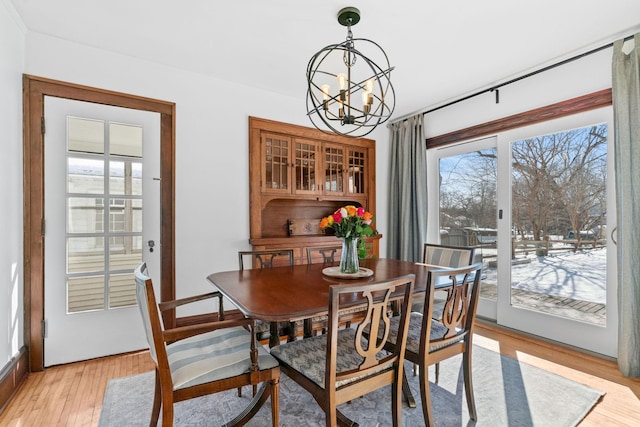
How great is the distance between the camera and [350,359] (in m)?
1.51

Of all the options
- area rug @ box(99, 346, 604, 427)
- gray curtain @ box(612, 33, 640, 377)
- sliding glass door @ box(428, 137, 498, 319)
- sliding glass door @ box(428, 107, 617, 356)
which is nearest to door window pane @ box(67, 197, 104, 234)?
area rug @ box(99, 346, 604, 427)

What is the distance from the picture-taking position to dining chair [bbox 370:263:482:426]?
156 cm

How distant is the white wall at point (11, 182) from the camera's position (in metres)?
1.94

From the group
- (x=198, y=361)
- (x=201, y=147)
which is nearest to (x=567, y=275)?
(x=198, y=361)

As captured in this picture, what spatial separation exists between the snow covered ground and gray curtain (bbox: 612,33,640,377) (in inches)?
13.2

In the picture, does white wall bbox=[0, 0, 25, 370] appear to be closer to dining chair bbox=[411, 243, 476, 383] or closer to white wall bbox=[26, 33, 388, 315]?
white wall bbox=[26, 33, 388, 315]

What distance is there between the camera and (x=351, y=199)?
4.03m

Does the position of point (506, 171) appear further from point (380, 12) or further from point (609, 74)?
point (380, 12)

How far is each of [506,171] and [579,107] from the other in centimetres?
78

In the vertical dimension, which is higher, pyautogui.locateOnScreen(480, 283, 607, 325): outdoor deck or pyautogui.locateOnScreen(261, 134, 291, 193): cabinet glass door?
pyautogui.locateOnScreen(261, 134, 291, 193): cabinet glass door

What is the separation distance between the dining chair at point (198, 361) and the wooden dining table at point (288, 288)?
129mm

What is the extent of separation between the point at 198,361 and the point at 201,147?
2135mm

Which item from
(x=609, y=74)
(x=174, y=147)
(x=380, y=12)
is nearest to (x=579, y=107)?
(x=609, y=74)

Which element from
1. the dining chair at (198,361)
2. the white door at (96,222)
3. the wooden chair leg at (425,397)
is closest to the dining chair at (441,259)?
the wooden chair leg at (425,397)
